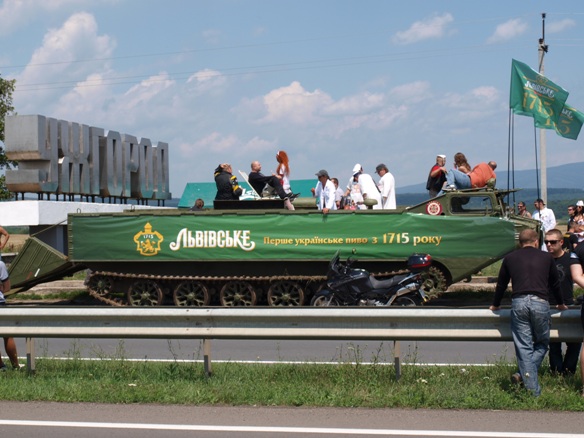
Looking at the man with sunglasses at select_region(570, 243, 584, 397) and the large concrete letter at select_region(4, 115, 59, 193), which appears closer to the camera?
the man with sunglasses at select_region(570, 243, 584, 397)

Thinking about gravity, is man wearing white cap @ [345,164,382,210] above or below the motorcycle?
above

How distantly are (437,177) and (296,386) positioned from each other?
11.4 metres

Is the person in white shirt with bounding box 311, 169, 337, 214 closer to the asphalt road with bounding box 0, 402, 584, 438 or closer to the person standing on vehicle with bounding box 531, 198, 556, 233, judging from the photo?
the person standing on vehicle with bounding box 531, 198, 556, 233

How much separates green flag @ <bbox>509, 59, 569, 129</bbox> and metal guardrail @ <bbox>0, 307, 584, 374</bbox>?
1511 centimetres

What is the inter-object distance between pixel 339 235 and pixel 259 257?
1.73 m

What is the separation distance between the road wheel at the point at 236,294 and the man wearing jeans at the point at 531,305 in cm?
1109

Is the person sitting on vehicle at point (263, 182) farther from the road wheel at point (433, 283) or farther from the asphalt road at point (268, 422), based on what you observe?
the asphalt road at point (268, 422)

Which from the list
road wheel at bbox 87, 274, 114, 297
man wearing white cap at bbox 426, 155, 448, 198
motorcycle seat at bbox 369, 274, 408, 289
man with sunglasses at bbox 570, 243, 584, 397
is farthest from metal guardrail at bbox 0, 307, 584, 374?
man wearing white cap at bbox 426, 155, 448, 198

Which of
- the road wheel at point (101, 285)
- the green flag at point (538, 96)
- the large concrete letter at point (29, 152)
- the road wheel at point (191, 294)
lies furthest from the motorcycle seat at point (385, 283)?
the large concrete letter at point (29, 152)

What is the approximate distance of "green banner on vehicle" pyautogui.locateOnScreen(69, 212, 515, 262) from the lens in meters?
19.1

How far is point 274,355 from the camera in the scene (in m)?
12.8

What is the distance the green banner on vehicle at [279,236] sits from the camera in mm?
19094

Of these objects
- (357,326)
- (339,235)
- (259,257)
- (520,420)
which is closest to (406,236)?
(339,235)

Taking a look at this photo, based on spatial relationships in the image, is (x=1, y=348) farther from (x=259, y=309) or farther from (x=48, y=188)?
(x=48, y=188)
